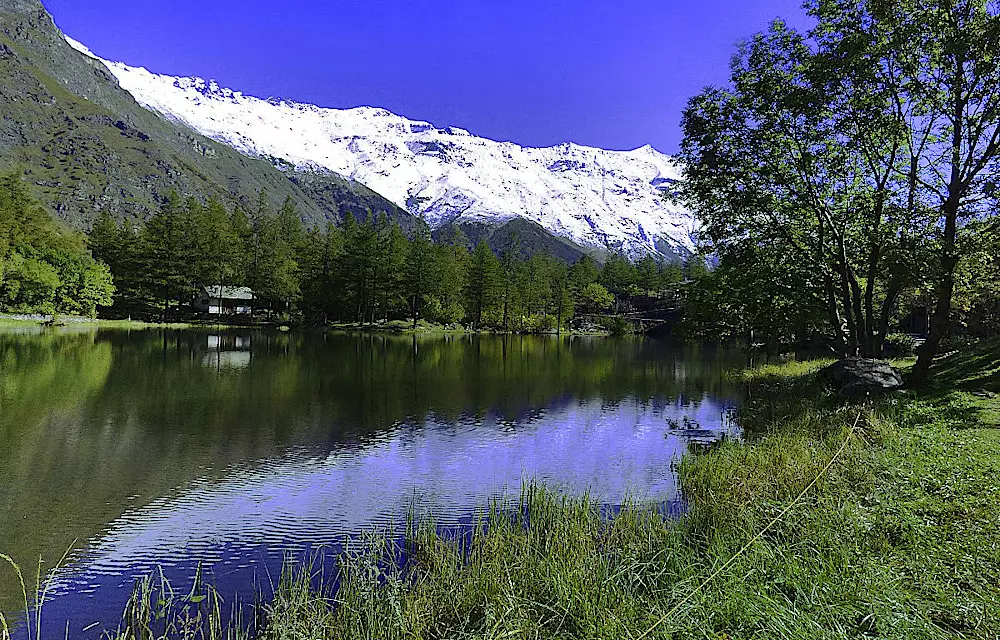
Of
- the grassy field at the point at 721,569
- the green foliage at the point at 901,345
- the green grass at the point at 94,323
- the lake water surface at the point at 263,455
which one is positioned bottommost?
the lake water surface at the point at 263,455

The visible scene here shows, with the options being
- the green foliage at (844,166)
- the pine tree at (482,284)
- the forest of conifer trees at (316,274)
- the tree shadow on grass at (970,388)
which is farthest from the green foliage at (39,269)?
the tree shadow on grass at (970,388)

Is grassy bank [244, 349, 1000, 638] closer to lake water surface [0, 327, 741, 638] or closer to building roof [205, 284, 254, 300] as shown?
lake water surface [0, 327, 741, 638]

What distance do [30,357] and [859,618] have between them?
39838 mm

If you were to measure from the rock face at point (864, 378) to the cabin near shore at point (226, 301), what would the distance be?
89.3 meters

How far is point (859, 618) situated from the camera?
17.8ft

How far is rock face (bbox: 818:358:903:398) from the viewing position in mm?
16812

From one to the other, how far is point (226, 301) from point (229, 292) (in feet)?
7.27

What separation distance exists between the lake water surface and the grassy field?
131 cm

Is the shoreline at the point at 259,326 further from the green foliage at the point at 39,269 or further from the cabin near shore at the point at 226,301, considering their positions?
the cabin near shore at the point at 226,301

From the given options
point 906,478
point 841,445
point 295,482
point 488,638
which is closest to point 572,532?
point 488,638

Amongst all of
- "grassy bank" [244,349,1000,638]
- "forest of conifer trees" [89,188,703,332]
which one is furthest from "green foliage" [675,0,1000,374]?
"forest of conifer trees" [89,188,703,332]

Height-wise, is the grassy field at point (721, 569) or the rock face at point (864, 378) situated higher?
the rock face at point (864, 378)

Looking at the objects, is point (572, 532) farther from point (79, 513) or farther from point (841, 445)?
point (79, 513)

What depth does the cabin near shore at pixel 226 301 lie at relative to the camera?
308 ft
